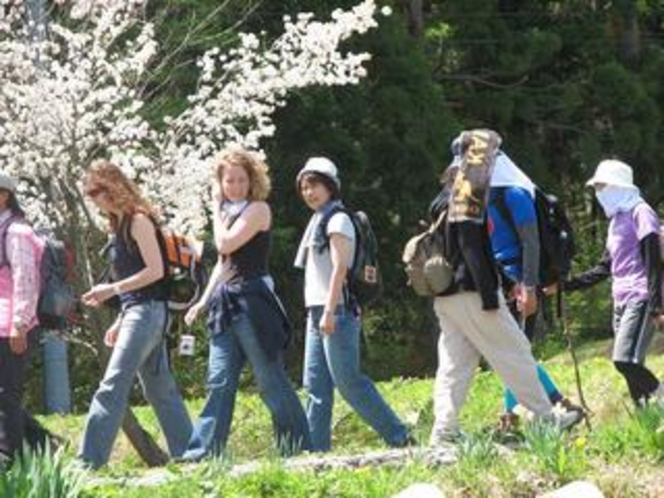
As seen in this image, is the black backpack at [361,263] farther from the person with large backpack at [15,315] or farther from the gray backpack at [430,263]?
the person with large backpack at [15,315]

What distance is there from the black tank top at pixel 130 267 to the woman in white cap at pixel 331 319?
2.71 feet

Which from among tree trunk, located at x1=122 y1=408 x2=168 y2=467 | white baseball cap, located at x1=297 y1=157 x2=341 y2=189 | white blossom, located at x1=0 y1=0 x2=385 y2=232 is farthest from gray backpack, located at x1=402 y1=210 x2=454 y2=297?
white blossom, located at x1=0 y1=0 x2=385 y2=232

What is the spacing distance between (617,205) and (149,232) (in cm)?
245

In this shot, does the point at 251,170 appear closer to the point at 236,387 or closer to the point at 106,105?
the point at 236,387

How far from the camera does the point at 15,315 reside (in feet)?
24.5

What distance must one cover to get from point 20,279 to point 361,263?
172cm

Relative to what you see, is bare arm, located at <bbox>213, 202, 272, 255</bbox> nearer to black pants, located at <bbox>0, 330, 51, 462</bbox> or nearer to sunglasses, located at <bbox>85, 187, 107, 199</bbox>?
sunglasses, located at <bbox>85, 187, 107, 199</bbox>

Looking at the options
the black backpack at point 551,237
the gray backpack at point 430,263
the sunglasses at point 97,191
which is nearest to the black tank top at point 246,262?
the sunglasses at point 97,191

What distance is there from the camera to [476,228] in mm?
6988

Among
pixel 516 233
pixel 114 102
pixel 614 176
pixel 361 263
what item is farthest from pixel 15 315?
pixel 114 102

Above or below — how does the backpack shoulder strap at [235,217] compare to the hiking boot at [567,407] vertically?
above

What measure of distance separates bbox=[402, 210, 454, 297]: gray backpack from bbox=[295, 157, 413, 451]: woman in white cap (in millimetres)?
699

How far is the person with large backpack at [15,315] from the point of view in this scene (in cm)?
748

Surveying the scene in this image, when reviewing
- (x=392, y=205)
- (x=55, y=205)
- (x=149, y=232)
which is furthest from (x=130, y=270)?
(x=392, y=205)
